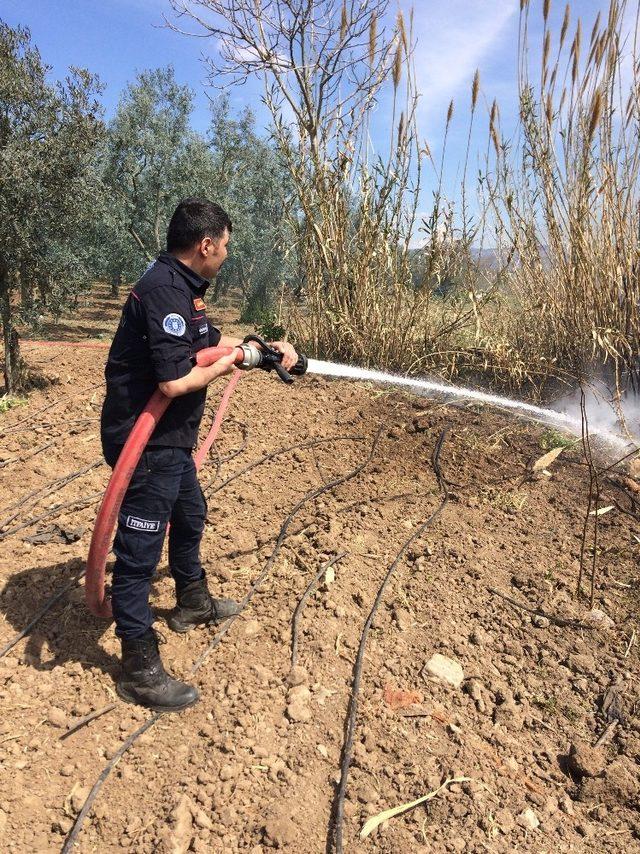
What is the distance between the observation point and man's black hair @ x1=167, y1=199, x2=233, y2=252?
1955 millimetres

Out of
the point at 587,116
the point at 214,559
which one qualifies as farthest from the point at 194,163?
the point at 214,559

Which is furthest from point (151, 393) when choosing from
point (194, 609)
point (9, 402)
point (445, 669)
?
point (9, 402)

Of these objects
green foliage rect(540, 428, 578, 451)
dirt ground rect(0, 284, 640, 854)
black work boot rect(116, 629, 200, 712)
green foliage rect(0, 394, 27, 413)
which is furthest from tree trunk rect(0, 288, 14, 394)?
green foliage rect(540, 428, 578, 451)

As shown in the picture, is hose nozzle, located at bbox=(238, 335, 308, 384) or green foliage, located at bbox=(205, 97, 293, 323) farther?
green foliage, located at bbox=(205, 97, 293, 323)

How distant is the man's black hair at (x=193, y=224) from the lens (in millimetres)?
1955

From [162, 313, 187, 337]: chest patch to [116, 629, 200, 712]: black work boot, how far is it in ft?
3.64

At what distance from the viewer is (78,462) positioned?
400cm

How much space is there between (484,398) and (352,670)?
292 centimetres

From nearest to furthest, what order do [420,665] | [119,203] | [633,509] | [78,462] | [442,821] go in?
[442,821]
[420,665]
[633,509]
[78,462]
[119,203]

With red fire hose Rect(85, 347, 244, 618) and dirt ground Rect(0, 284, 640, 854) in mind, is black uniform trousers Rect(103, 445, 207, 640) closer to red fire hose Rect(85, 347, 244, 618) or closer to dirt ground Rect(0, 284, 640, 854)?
red fire hose Rect(85, 347, 244, 618)

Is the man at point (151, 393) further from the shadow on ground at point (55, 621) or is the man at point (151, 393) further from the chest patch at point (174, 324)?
the shadow on ground at point (55, 621)

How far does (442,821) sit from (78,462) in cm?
323

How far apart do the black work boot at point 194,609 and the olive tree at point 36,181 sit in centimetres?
352

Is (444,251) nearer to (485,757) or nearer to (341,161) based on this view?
(341,161)
